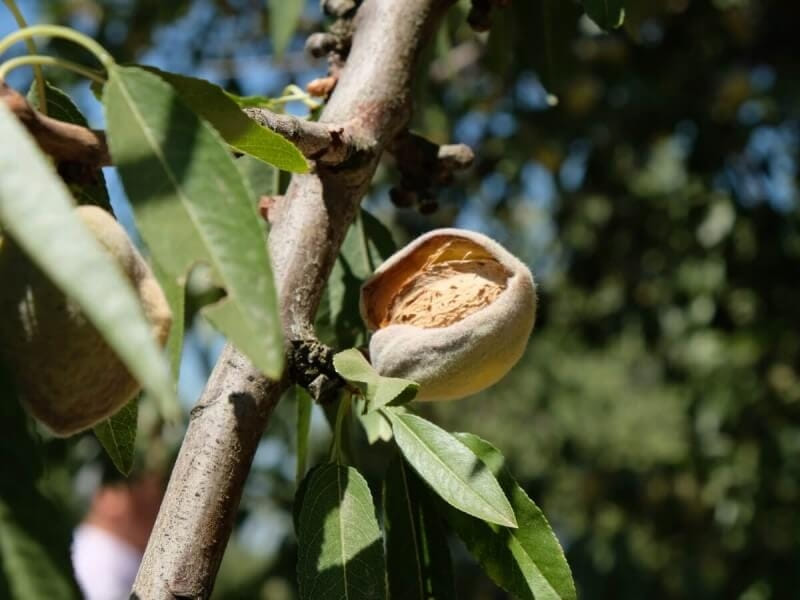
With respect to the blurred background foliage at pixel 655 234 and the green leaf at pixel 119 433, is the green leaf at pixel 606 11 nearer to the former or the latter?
the green leaf at pixel 119 433

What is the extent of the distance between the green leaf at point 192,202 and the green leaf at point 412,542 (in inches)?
16.8

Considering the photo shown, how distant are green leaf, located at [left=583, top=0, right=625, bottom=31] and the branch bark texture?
131 mm

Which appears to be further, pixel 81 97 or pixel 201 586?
pixel 81 97

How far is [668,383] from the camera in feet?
11.8

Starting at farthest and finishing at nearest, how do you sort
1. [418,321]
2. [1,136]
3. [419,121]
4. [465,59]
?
[465,59], [419,121], [418,321], [1,136]

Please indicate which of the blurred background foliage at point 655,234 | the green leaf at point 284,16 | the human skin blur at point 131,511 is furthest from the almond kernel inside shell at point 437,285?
the human skin blur at point 131,511

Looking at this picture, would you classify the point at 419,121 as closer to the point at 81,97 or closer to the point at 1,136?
the point at 81,97

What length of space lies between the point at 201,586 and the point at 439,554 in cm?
27

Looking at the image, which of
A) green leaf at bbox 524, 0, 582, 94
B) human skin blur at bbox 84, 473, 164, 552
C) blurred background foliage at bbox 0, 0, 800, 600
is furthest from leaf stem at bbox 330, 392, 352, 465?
human skin blur at bbox 84, 473, 164, 552

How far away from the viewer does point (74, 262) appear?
437 millimetres

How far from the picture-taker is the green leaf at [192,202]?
0.51 meters

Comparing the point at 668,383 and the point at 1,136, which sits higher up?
the point at 1,136

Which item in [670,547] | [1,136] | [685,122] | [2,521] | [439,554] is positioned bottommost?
[670,547]

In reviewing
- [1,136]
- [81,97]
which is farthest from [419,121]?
[1,136]
